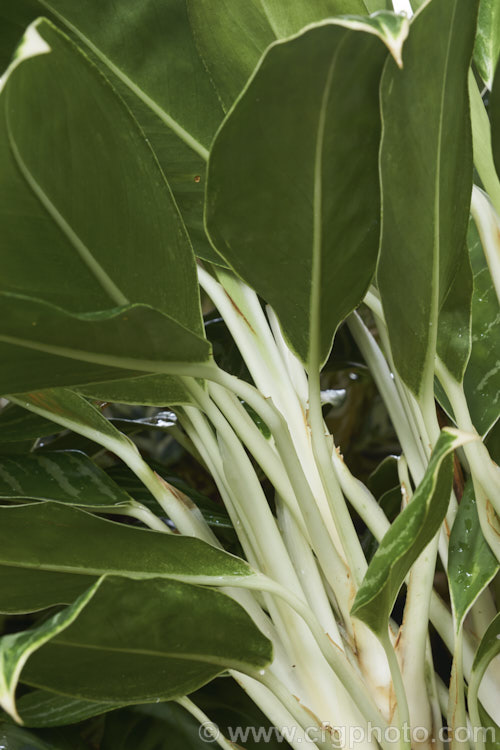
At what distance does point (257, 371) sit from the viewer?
625mm

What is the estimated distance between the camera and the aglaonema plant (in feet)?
1.21

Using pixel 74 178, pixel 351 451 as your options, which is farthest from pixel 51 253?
pixel 351 451

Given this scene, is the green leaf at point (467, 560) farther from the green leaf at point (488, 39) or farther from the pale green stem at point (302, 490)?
the green leaf at point (488, 39)

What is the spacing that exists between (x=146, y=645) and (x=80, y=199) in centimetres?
26

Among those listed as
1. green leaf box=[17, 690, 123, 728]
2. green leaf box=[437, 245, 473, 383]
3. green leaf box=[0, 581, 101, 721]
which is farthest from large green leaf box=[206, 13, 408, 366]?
green leaf box=[17, 690, 123, 728]

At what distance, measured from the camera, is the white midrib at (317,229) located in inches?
14.4

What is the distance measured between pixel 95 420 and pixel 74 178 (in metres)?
0.25

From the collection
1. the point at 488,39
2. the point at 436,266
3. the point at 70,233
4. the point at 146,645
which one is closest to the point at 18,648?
the point at 146,645

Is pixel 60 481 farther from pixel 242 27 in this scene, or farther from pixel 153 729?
pixel 242 27

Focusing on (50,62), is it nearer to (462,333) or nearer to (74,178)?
(74,178)

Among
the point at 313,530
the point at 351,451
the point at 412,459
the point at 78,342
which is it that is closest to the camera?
the point at 78,342

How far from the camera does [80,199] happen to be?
0.40m

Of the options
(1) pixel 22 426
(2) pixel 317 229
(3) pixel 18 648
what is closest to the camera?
(3) pixel 18 648

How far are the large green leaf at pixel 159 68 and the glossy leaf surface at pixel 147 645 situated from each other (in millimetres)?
289
